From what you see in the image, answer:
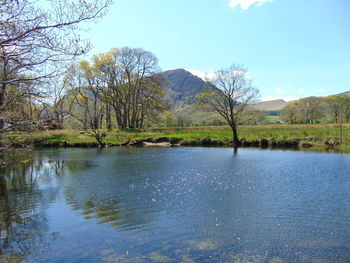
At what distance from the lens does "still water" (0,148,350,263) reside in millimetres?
6582

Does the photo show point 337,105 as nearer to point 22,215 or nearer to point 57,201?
point 57,201

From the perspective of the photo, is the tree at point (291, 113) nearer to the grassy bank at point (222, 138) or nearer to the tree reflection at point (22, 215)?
the grassy bank at point (222, 138)

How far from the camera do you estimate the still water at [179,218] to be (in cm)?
658

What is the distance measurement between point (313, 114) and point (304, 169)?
86.5m

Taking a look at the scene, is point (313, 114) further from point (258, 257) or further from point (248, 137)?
point (258, 257)

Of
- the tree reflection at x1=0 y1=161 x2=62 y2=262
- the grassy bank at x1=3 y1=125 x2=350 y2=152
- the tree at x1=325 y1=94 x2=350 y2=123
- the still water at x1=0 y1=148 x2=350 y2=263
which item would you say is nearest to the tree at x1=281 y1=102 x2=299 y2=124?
the tree at x1=325 y1=94 x2=350 y2=123

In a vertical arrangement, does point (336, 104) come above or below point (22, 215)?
above

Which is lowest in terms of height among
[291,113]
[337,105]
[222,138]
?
[222,138]

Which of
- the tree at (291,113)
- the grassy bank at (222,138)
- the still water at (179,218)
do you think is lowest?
the still water at (179,218)

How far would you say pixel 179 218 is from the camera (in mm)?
8891

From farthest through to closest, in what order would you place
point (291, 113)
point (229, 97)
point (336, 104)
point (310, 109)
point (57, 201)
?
1. point (291, 113)
2. point (310, 109)
3. point (336, 104)
4. point (229, 97)
5. point (57, 201)

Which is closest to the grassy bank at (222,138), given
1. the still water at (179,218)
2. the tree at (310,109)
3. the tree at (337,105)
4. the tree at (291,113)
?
the still water at (179,218)

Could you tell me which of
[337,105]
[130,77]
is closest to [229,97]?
[130,77]

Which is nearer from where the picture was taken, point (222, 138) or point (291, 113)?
point (222, 138)
